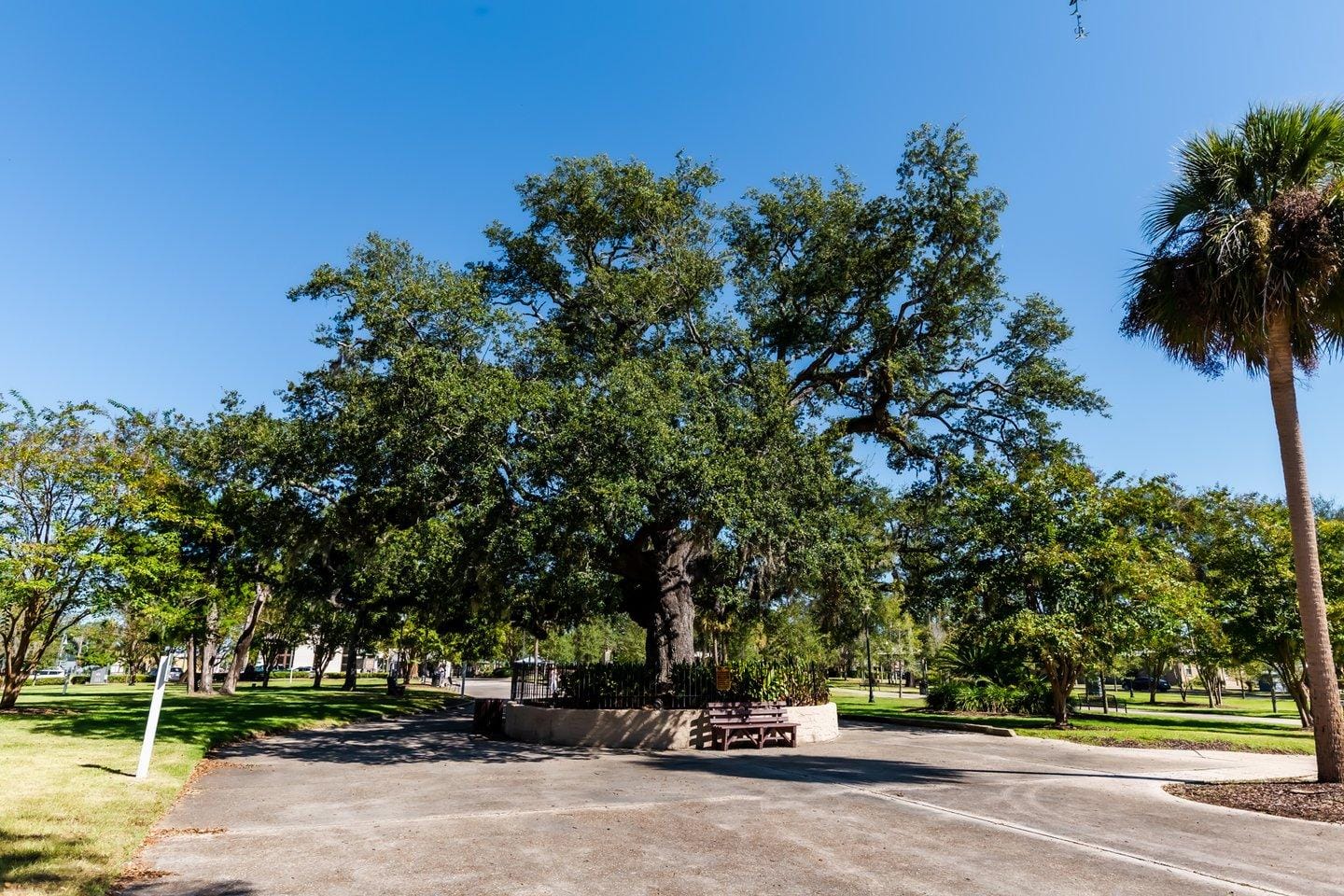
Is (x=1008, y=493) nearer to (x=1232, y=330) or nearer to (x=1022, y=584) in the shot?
(x=1022, y=584)

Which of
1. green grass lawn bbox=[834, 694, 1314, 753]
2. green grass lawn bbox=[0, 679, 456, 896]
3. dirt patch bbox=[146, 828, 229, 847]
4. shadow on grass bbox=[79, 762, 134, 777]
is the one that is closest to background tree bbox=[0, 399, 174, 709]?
green grass lawn bbox=[0, 679, 456, 896]

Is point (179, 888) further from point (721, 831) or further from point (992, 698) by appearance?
point (992, 698)

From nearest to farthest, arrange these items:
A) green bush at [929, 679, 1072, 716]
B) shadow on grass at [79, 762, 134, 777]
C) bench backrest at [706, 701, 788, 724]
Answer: shadow on grass at [79, 762, 134, 777] → bench backrest at [706, 701, 788, 724] → green bush at [929, 679, 1072, 716]

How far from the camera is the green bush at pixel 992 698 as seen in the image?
2519 centimetres

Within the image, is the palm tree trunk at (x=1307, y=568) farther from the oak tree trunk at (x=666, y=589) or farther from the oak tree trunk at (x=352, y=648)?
the oak tree trunk at (x=352, y=648)

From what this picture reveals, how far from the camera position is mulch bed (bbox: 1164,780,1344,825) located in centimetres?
913

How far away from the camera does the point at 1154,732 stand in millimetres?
Result: 20047

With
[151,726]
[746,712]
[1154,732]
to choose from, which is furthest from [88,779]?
[1154,732]

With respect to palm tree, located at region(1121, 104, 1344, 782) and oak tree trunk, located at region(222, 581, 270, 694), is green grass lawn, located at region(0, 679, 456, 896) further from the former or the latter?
palm tree, located at region(1121, 104, 1344, 782)

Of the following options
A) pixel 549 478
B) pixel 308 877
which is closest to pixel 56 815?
pixel 308 877

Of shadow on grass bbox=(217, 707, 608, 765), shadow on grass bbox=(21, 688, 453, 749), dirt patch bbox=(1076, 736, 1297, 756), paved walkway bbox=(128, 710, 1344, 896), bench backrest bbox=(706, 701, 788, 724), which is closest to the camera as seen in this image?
paved walkway bbox=(128, 710, 1344, 896)

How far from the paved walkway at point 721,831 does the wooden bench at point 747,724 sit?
1868 mm

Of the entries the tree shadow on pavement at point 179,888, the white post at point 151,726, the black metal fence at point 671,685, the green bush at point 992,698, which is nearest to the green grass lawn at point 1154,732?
the green bush at point 992,698

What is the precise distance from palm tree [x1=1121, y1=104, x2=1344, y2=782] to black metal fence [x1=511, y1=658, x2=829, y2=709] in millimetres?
10410
